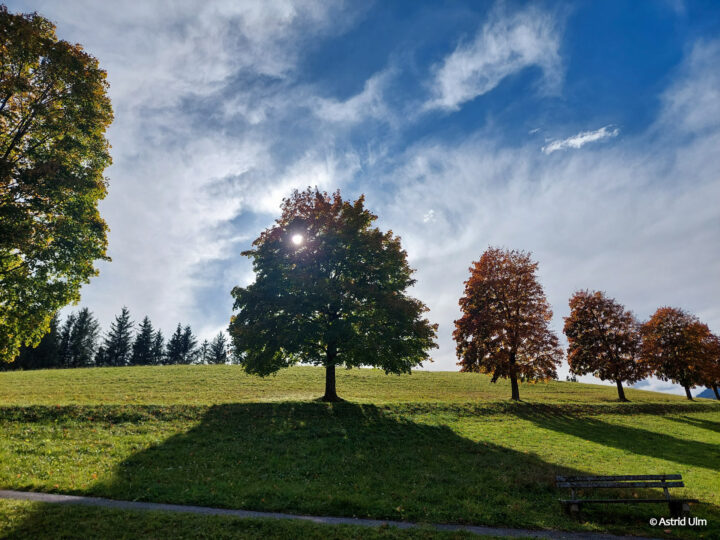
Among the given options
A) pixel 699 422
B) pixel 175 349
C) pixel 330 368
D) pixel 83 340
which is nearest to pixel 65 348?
pixel 83 340

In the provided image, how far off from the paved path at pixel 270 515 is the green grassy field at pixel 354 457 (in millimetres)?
454

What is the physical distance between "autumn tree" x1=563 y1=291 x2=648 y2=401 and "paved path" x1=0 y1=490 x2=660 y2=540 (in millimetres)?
40888

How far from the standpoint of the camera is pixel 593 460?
1891 centimetres

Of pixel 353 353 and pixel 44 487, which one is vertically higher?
pixel 353 353

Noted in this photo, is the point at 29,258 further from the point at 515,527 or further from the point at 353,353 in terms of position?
the point at 515,527

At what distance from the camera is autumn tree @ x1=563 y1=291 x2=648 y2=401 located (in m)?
43.8

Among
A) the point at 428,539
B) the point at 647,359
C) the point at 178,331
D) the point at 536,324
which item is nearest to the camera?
the point at 428,539

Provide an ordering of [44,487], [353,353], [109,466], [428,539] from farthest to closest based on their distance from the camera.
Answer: [353,353]
[109,466]
[44,487]
[428,539]

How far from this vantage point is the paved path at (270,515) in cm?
970

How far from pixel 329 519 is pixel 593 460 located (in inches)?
621

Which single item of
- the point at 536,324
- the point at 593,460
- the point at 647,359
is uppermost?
the point at 536,324

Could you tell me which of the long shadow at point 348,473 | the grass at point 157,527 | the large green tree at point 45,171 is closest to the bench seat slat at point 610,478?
the long shadow at point 348,473

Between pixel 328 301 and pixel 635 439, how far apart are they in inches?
937

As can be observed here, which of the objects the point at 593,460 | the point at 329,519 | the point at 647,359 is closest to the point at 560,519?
the point at 329,519
